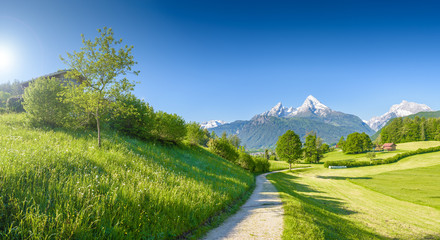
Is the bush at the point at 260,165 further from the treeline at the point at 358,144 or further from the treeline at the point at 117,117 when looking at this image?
the treeline at the point at 358,144

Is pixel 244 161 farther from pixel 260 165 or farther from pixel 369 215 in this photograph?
pixel 369 215

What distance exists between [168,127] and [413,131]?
499 ft

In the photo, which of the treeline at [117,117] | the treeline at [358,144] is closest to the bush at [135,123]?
the treeline at [117,117]

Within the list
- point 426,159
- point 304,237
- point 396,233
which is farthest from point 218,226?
point 426,159

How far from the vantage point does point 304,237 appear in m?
7.25

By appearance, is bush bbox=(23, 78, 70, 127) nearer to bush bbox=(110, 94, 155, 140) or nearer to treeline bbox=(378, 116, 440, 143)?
bush bbox=(110, 94, 155, 140)

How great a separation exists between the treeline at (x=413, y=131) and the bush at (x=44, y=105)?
15390cm

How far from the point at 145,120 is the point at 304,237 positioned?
2414 centimetres

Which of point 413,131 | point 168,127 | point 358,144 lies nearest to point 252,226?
point 168,127

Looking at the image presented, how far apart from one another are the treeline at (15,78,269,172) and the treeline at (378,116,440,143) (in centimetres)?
13092

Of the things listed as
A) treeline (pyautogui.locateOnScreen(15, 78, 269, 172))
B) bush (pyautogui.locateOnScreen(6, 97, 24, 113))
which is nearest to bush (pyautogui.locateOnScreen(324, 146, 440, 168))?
treeline (pyautogui.locateOnScreen(15, 78, 269, 172))

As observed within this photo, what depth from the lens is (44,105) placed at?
Answer: 1784 centimetres

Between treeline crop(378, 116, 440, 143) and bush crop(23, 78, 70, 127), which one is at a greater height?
bush crop(23, 78, 70, 127)

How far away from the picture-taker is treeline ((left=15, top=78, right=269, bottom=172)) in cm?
1769
